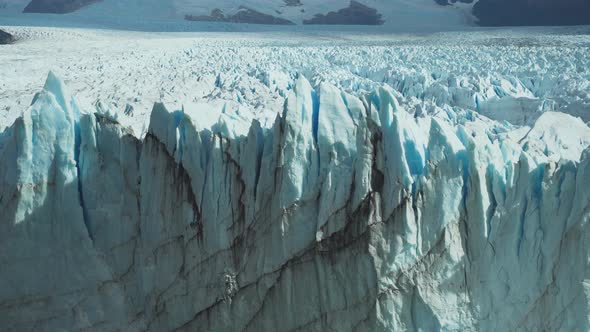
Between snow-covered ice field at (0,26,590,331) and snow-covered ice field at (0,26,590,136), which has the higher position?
snow-covered ice field at (0,26,590,136)

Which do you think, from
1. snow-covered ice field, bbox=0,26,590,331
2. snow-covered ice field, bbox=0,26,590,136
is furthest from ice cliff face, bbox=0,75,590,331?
snow-covered ice field, bbox=0,26,590,136

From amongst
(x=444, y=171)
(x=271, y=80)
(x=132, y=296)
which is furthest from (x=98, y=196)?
(x=271, y=80)

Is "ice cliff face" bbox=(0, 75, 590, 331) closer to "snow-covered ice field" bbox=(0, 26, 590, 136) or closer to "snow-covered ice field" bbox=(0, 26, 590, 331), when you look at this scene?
"snow-covered ice field" bbox=(0, 26, 590, 331)

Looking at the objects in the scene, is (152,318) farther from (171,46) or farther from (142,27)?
(142,27)

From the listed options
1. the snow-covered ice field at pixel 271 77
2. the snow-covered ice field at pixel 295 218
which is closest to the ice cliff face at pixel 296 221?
the snow-covered ice field at pixel 295 218

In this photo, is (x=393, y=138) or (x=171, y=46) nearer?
(x=393, y=138)
